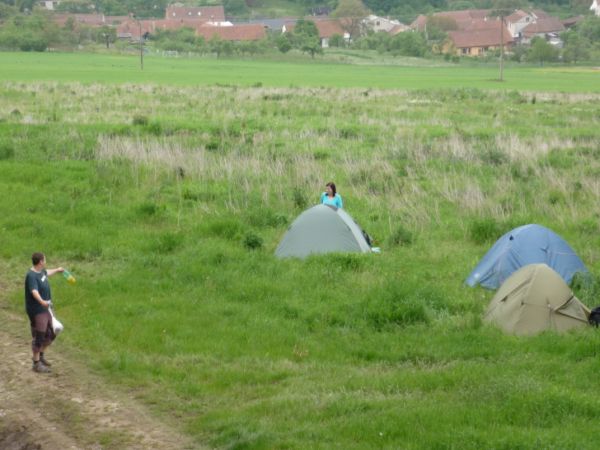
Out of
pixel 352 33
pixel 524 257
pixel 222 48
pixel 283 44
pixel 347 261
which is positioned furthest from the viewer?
pixel 352 33

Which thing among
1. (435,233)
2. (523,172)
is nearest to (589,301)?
(435,233)

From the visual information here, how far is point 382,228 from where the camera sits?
18.9m

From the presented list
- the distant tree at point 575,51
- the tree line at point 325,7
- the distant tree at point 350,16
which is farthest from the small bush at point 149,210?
the tree line at point 325,7

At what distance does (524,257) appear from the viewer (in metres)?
14.8

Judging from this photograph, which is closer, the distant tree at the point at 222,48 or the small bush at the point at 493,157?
the small bush at the point at 493,157

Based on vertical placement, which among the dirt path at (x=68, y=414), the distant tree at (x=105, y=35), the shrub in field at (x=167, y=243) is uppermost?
the distant tree at (x=105, y=35)

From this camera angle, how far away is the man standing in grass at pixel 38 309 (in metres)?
11.2

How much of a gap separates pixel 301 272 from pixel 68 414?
6.19 metres

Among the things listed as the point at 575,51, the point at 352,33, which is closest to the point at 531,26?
the point at 352,33

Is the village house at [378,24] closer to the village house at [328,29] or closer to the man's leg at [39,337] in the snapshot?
the village house at [328,29]

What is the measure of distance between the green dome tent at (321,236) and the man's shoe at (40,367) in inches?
241

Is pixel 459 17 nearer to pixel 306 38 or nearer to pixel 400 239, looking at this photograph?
pixel 306 38

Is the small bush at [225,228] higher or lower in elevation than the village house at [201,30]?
lower

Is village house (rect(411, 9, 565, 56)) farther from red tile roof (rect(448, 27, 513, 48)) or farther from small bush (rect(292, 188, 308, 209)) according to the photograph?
small bush (rect(292, 188, 308, 209))
